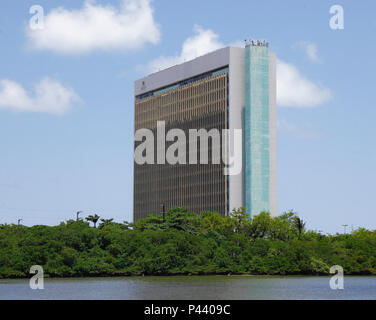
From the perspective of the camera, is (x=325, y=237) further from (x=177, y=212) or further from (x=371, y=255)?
(x=177, y=212)

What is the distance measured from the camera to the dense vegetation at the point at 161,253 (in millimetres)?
105812

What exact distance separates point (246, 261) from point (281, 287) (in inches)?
1413

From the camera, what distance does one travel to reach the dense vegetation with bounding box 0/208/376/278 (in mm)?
105812

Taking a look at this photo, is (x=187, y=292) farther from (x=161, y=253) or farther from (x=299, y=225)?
(x=299, y=225)

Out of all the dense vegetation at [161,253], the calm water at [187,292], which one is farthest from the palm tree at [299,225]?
the calm water at [187,292]

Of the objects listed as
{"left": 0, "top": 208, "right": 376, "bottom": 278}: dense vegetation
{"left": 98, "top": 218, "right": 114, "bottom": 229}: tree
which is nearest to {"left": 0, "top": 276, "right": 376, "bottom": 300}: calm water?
{"left": 0, "top": 208, "right": 376, "bottom": 278}: dense vegetation

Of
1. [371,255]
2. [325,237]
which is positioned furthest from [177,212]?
[371,255]

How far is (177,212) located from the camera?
5571 inches

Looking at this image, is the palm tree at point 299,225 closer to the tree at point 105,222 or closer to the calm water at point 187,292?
the tree at point 105,222

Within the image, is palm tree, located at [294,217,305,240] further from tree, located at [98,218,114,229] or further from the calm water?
the calm water

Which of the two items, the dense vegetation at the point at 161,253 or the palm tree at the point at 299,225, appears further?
the palm tree at the point at 299,225

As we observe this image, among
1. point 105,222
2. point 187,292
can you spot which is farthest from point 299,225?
point 187,292
